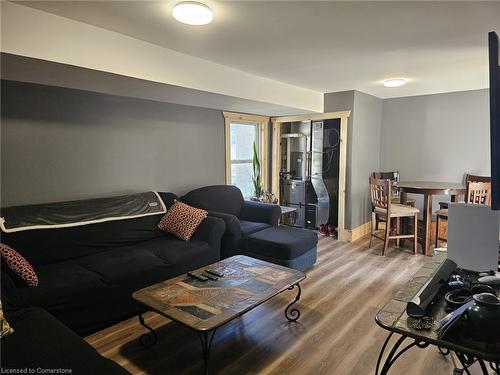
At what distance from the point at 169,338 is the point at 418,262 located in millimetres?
3073

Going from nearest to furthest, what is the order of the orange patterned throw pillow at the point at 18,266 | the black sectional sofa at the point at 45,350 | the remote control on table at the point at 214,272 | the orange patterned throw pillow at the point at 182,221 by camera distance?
1. the black sectional sofa at the point at 45,350
2. the orange patterned throw pillow at the point at 18,266
3. the remote control on table at the point at 214,272
4. the orange patterned throw pillow at the point at 182,221

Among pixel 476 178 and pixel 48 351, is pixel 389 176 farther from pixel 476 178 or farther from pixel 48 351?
pixel 48 351

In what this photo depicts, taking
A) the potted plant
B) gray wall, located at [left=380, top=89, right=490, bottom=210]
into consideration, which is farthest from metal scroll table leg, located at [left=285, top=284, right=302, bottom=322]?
gray wall, located at [left=380, top=89, right=490, bottom=210]

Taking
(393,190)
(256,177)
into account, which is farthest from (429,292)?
(393,190)

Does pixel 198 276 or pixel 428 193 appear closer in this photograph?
pixel 198 276

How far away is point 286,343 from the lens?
7.30ft

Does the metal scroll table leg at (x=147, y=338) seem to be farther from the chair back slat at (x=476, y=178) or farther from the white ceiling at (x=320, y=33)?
the chair back slat at (x=476, y=178)

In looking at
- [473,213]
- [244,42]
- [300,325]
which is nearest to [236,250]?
[300,325]

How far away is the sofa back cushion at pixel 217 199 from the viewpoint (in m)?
3.80

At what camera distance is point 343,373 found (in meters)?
1.93

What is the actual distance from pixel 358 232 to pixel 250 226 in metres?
1.99

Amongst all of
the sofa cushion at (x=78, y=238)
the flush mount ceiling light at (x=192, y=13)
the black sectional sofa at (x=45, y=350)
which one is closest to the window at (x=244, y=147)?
the sofa cushion at (x=78, y=238)

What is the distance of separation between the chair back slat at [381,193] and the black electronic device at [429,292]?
2588 millimetres

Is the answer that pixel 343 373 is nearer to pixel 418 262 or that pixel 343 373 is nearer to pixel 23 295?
pixel 23 295
